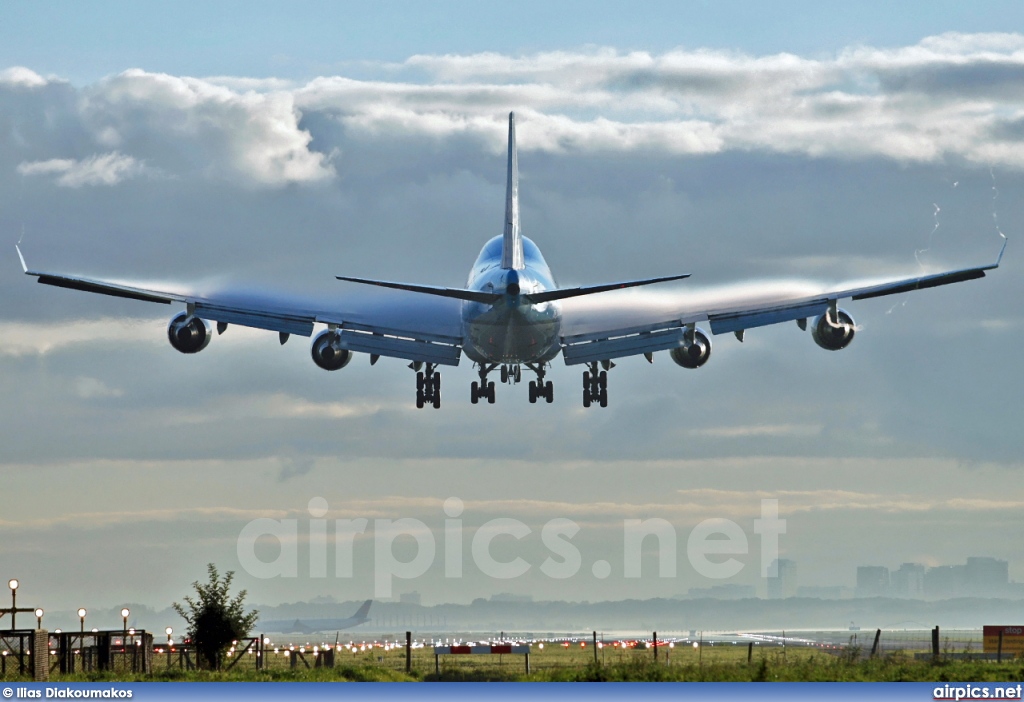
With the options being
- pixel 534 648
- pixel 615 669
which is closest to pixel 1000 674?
pixel 615 669

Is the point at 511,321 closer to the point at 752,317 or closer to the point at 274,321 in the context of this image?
the point at 752,317

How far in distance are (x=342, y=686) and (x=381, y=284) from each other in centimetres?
1443

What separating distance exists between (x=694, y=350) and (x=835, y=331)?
730cm

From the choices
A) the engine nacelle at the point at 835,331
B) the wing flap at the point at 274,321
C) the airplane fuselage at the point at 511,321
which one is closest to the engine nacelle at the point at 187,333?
the wing flap at the point at 274,321

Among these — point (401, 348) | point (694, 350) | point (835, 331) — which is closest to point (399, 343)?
point (401, 348)

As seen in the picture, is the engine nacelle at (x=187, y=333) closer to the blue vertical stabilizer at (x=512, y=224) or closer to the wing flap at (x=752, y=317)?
the blue vertical stabilizer at (x=512, y=224)

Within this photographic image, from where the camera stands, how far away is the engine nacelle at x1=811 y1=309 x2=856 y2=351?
62094 millimetres

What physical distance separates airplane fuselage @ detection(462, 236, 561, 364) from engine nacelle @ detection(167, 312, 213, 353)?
12.2 metres

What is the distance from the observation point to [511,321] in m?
59.3

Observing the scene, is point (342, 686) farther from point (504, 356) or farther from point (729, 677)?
point (504, 356)

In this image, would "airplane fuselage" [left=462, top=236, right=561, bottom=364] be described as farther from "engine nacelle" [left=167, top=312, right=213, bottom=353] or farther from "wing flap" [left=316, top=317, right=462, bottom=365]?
"engine nacelle" [left=167, top=312, right=213, bottom=353]

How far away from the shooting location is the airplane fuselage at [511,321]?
59031 millimetres

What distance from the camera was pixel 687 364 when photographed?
67312mm

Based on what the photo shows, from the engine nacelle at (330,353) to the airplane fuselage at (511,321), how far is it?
619 centimetres
